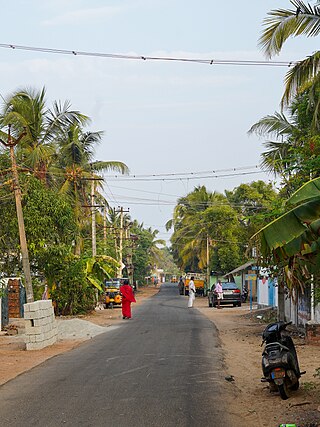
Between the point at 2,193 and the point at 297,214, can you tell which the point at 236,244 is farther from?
the point at 297,214

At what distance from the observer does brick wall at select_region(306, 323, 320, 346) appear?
1859cm

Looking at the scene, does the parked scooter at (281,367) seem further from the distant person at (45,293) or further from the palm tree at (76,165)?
the palm tree at (76,165)

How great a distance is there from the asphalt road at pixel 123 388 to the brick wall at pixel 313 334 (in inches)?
97.8

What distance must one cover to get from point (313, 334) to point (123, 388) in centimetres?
874

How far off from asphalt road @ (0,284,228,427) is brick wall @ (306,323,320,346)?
8.15 ft

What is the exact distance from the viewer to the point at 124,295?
30141 mm

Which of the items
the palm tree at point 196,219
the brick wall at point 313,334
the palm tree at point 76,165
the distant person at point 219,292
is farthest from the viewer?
the palm tree at point 196,219

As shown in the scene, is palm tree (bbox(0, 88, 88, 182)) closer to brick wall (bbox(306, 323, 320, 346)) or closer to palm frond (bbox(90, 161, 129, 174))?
palm frond (bbox(90, 161, 129, 174))

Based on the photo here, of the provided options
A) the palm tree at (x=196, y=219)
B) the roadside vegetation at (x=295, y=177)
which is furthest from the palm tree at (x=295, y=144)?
the palm tree at (x=196, y=219)

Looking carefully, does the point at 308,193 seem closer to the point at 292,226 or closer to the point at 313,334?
the point at 292,226

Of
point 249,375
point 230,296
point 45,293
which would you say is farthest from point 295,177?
point 230,296

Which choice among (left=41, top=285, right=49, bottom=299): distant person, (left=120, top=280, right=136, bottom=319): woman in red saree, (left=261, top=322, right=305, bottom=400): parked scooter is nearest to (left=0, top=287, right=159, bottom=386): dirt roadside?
(left=261, top=322, right=305, bottom=400): parked scooter

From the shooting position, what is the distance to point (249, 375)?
13.5 metres

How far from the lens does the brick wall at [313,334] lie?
61.0 feet
